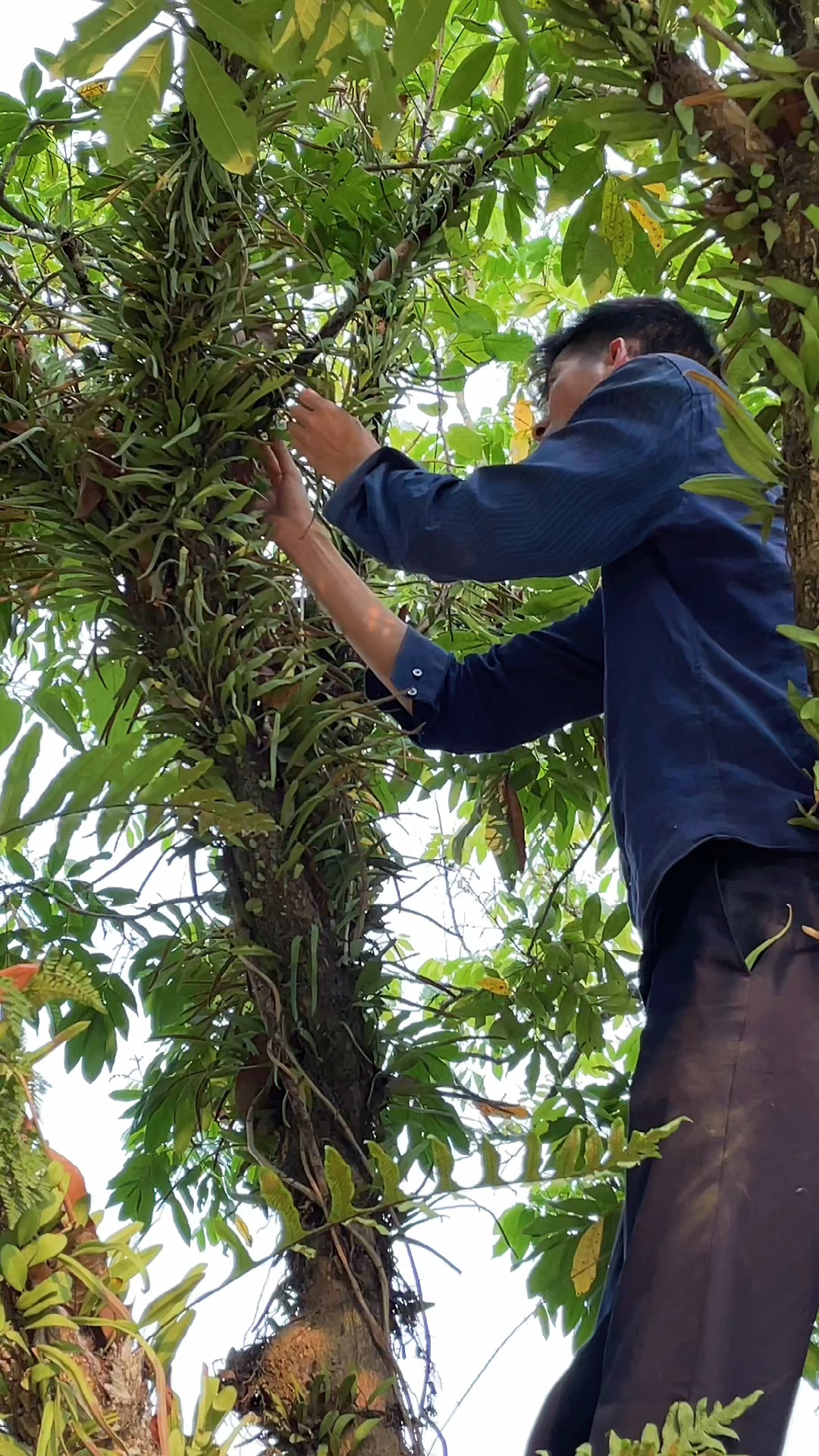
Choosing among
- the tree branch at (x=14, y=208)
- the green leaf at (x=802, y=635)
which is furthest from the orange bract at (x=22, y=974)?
the tree branch at (x=14, y=208)

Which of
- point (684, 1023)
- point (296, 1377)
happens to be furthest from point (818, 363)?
point (296, 1377)

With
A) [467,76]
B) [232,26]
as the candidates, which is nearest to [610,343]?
[467,76]

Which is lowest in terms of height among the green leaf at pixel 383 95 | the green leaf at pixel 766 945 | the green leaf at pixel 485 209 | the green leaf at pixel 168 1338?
the green leaf at pixel 168 1338

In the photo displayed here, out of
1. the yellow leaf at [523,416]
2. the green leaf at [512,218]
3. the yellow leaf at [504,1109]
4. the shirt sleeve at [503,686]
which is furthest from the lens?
the yellow leaf at [523,416]

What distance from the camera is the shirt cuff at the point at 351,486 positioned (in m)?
1.02

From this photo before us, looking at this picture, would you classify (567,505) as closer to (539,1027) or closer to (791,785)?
(791,785)

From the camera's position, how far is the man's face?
113 cm

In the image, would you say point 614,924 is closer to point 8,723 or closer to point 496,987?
point 496,987

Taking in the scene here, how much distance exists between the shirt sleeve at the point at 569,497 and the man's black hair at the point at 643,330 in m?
0.20

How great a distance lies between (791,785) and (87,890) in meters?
0.58

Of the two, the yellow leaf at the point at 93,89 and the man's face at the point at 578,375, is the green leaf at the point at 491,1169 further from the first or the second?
the yellow leaf at the point at 93,89

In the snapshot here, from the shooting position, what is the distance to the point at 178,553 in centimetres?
93

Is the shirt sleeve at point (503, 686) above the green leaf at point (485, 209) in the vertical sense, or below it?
below

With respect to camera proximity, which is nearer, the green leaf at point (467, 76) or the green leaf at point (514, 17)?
the green leaf at point (514, 17)
